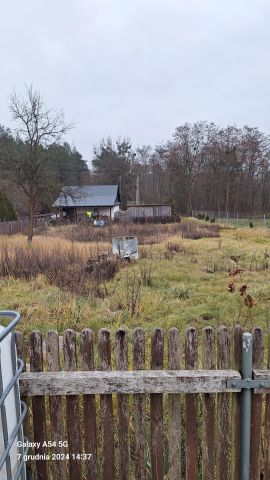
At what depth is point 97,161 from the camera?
54.5 m

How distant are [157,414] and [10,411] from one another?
0.78 m

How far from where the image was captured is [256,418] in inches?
72.3

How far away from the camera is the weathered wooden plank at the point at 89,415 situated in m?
Result: 1.83

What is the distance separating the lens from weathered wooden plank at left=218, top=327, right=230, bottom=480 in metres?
1.83

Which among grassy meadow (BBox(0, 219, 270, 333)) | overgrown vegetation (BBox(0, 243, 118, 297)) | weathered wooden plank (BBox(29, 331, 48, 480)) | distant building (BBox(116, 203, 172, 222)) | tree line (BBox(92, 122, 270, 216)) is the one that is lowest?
grassy meadow (BBox(0, 219, 270, 333))

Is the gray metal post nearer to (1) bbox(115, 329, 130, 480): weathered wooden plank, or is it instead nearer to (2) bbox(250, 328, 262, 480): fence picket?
(2) bbox(250, 328, 262, 480): fence picket

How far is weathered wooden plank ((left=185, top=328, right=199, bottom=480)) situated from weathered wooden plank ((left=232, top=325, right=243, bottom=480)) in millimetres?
208

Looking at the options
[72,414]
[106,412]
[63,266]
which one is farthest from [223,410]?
[63,266]

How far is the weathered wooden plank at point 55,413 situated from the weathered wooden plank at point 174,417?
622 mm

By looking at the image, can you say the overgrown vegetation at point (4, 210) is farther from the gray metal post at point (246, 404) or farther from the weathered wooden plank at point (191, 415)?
the gray metal post at point (246, 404)

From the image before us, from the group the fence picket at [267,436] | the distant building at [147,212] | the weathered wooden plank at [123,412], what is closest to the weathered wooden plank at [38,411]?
the weathered wooden plank at [123,412]

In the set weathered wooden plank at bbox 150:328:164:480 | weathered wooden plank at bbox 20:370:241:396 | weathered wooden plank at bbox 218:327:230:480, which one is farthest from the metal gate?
weathered wooden plank at bbox 218:327:230:480

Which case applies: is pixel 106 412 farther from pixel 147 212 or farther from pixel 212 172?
pixel 212 172

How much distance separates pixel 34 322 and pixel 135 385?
3.55 meters
